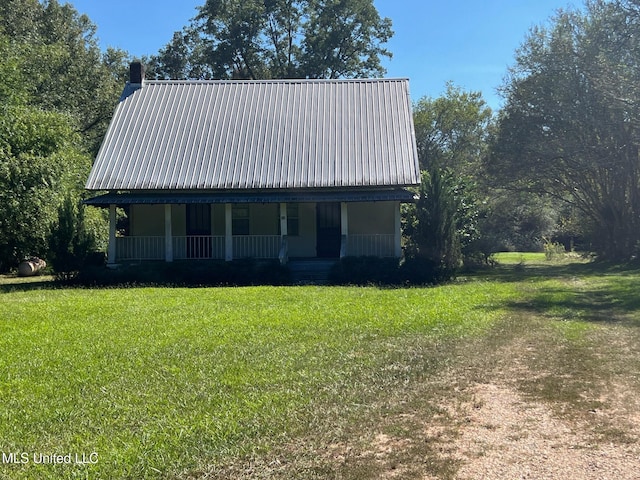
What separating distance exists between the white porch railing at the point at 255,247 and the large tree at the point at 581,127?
11848 millimetres

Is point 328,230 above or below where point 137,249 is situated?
above

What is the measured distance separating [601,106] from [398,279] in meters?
11.6

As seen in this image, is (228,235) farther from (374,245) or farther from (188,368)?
(188,368)

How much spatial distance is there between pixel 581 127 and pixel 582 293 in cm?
1134

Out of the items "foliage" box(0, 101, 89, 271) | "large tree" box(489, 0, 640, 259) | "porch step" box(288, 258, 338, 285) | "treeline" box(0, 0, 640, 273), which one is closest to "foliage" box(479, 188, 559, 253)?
"treeline" box(0, 0, 640, 273)

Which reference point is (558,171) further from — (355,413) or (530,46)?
(355,413)

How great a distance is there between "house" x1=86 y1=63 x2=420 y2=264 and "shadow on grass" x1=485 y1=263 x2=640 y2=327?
4684mm

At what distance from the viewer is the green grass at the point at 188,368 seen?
4.62m

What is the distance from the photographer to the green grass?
4.62 meters

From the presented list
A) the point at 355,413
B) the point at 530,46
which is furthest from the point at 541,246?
the point at 355,413

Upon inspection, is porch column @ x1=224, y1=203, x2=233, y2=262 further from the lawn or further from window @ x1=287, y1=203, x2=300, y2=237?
the lawn

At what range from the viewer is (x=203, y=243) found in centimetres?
1961

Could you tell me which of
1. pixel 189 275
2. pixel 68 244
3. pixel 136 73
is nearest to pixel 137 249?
pixel 68 244

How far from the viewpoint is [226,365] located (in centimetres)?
696
